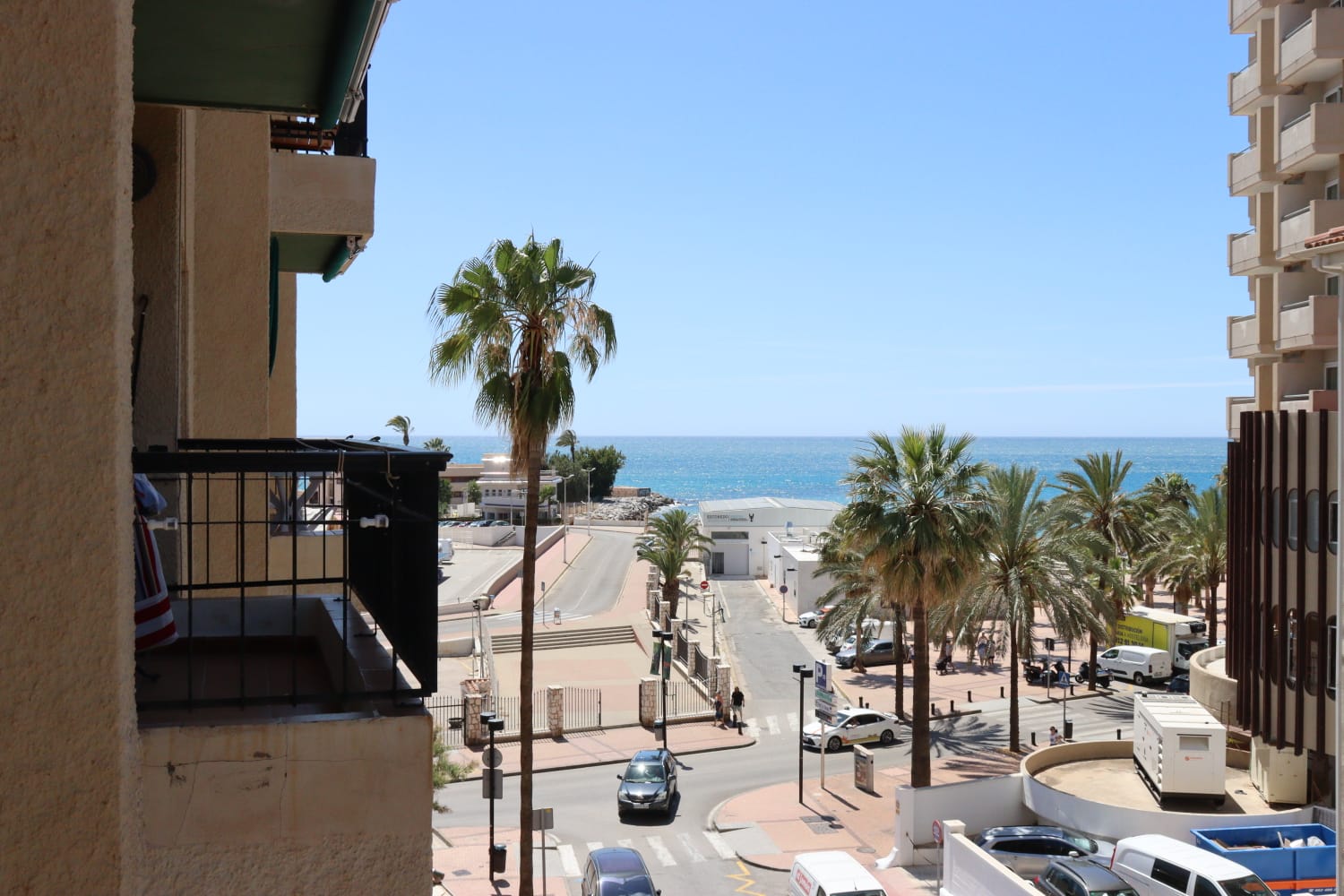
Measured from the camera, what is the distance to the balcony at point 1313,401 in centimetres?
2184

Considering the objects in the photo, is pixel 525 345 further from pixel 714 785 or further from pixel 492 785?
pixel 714 785

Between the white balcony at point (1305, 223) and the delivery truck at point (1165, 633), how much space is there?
21.8 meters

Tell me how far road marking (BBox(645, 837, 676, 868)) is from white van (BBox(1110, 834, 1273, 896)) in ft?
28.8

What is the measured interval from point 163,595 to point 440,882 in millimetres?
18484

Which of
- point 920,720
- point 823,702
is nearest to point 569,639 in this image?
point 823,702

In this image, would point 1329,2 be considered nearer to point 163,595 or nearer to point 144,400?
point 144,400

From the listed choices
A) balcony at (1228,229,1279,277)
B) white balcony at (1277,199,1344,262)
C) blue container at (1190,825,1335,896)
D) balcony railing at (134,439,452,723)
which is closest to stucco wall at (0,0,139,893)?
balcony railing at (134,439,452,723)

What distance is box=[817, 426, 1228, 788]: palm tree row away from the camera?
2264cm

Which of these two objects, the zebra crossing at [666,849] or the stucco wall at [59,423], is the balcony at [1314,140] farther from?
the stucco wall at [59,423]

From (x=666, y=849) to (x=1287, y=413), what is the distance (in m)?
15.5

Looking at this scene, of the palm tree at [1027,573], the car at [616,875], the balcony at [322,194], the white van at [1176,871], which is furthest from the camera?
the palm tree at [1027,573]

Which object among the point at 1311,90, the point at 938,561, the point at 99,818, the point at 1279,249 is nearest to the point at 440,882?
the point at 938,561

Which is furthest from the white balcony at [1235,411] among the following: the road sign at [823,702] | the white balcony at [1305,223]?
the road sign at [823,702]

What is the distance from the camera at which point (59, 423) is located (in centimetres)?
322
